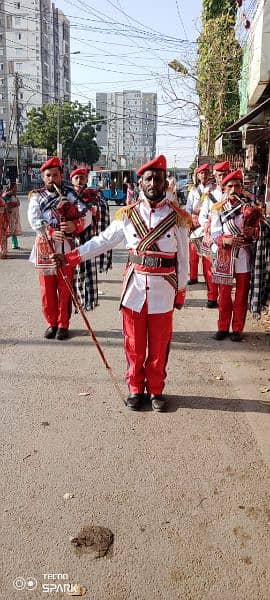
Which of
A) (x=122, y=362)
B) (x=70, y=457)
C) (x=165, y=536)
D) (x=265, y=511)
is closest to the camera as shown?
(x=165, y=536)

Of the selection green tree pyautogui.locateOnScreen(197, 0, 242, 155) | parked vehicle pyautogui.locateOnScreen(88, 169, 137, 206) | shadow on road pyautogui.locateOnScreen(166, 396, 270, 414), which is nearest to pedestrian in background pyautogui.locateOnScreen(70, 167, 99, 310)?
shadow on road pyautogui.locateOnScreen(166, 396, 270, 414)

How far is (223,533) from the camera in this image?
2.71 meters

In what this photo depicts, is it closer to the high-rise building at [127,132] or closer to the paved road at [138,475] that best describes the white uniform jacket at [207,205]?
the paved road at [138,475]

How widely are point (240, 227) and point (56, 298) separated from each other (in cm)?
217

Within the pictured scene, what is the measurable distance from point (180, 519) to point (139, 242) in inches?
77.5

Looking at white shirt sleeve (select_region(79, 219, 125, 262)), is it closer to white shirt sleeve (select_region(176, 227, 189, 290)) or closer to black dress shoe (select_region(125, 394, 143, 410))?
white shirt sleeve (select_region(176, 227, 189, 290))

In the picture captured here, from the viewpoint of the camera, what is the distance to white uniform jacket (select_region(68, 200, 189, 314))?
3.87m

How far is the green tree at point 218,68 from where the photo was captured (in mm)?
18031

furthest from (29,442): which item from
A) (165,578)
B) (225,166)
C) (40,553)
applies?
(225,166)

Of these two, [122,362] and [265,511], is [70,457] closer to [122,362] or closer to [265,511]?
[265,511]

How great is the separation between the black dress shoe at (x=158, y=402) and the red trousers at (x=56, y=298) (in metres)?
1.89

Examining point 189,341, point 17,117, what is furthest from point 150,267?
point 17,117

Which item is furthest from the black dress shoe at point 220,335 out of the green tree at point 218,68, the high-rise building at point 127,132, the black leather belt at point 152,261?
the high-rise building at point 127,132

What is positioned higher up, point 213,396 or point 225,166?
point 225,166
